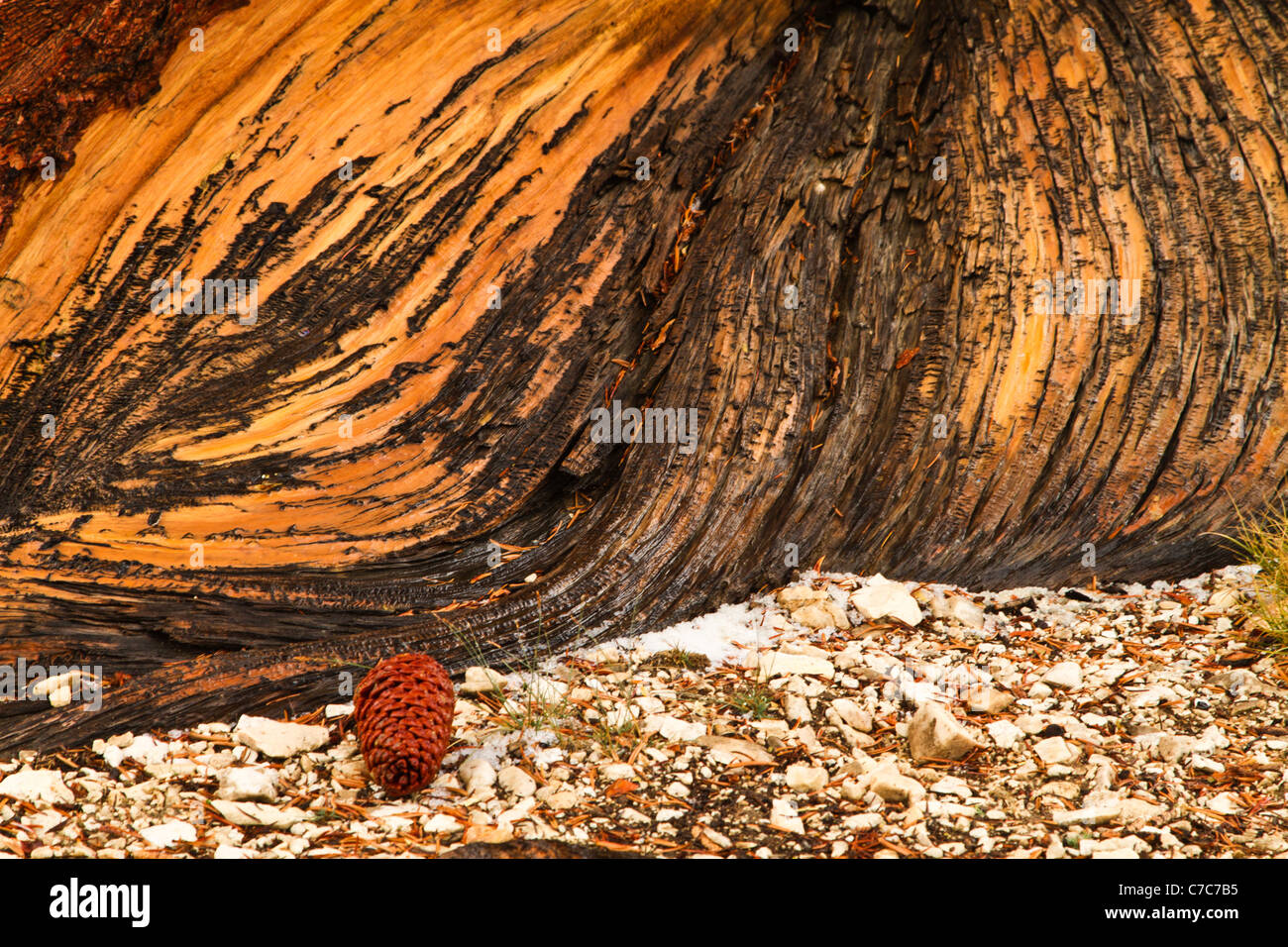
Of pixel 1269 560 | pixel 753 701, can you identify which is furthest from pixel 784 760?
pixel 1269 560

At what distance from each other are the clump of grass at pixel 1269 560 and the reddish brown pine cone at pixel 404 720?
3.12m

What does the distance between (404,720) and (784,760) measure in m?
1.25

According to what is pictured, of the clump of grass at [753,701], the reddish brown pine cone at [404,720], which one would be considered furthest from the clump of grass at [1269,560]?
the reddish brown pine cone at [404,720]

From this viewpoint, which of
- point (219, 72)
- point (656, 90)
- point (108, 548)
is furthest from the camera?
point (656, 90)

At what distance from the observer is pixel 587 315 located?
4242mm

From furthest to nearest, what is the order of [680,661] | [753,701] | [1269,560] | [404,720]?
[1269,560]
[680,661]
[753,701]
[404,720]

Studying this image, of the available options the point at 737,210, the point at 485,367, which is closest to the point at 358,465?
the point at 485,367

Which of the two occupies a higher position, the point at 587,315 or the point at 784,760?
the point at 587,315

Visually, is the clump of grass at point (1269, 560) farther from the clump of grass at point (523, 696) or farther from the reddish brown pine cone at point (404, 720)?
the reddish brown pine cone at point (404, 720)

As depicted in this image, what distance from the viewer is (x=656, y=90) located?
4395mm

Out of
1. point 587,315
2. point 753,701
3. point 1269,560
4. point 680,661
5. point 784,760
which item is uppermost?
point 587,315

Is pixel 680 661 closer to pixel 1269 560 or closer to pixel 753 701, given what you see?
pixel 753 701

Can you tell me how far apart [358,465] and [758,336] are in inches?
74.1
